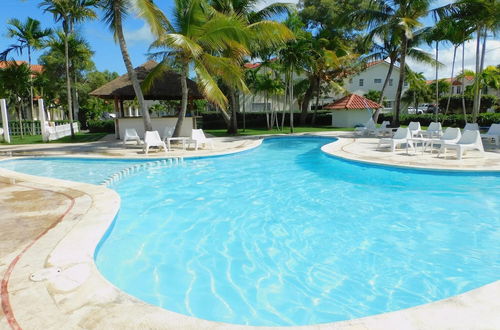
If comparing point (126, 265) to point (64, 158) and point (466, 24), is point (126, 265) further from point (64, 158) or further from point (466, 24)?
point (466, 24)

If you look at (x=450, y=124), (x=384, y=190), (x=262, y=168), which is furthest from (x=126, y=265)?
(x=450, y=124)

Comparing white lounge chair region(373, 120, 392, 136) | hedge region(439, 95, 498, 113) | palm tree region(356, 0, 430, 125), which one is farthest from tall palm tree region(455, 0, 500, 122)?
hedge region(439, 95, 498, 113)

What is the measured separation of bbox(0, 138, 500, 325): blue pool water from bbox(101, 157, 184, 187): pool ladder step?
1.00 feet

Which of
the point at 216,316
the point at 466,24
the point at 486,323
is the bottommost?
the point at 216,316

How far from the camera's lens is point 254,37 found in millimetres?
15047

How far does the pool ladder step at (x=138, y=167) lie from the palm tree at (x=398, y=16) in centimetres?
1444

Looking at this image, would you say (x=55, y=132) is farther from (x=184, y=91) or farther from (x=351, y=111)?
(x=351, y=111)

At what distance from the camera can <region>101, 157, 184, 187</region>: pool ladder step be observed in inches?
352

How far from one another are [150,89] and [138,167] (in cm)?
857

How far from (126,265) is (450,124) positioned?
86.4 ft

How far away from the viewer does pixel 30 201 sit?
6312 millimetres

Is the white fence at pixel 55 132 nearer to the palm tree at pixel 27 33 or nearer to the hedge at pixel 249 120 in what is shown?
the palm tree at pixel 27 33

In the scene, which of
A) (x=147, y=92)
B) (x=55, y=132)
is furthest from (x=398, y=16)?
(x=55, y=132)

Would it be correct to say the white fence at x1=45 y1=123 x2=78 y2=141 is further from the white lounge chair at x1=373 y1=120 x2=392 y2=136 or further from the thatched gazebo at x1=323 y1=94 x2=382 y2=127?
the thatched gazebo at x1=323 y1=94 x2=382 y2=127
